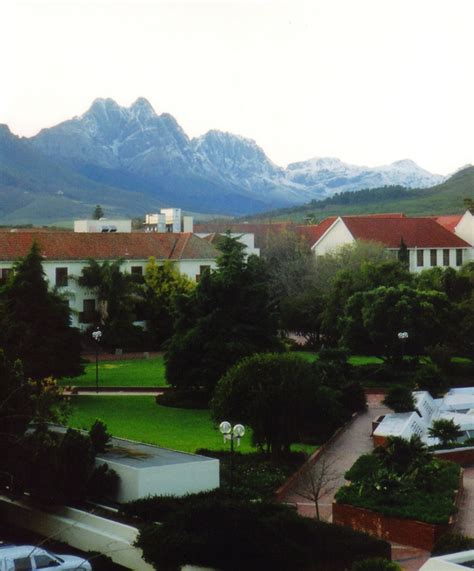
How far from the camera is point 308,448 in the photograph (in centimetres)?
2928

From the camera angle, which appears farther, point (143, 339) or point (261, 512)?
point (143, 339)

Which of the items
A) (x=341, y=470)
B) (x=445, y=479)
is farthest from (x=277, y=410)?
(x=445, y=479)

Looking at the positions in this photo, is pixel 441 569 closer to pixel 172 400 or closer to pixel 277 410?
pixel 277 410

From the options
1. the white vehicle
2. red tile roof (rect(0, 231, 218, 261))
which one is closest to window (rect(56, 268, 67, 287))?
red tile roof (rect(0, 231, 218, 261))

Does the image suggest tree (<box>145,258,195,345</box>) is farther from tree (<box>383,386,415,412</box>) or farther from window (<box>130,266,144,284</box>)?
tree (<box>383,386,415,412</box>)

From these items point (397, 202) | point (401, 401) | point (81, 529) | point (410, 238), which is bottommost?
point (81, 529)

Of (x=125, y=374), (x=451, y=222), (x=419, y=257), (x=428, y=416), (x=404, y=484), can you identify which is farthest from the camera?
(x=451, y=222)

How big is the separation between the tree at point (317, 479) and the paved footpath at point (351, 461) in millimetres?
37

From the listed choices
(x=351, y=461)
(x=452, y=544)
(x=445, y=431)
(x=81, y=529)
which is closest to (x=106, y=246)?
(x=445, y=431)

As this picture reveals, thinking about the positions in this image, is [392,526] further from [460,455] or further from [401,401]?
[401,401]

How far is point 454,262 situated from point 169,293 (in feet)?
93.3

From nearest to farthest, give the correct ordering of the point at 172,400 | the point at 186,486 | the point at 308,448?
the point at 186,486 < the point at 308,448 < the point at 172,400

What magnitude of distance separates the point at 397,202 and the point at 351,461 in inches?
5008

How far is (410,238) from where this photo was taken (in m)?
73.5
